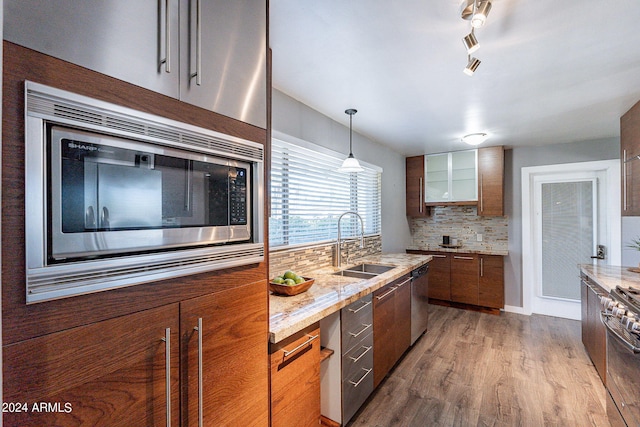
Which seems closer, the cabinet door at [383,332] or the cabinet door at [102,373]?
the cabinet door at [102,373]

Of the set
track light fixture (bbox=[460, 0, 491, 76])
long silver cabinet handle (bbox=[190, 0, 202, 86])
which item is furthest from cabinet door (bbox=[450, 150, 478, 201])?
long silver cabinet handle (bbox=[190, 0, 202, 86])

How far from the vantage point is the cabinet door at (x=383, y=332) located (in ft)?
7.38

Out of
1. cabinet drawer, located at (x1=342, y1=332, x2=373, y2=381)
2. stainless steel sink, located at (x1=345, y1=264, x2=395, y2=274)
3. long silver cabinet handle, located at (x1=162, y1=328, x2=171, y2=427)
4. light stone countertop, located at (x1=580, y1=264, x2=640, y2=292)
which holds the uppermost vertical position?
long silver cabinet handle, located at (x1=162, y1=328, x2=171, y2=427)

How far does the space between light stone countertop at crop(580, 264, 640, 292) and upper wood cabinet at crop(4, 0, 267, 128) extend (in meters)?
2.75

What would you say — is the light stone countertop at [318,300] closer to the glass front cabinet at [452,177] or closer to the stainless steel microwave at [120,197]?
the stainless steel microwave at [120,197]

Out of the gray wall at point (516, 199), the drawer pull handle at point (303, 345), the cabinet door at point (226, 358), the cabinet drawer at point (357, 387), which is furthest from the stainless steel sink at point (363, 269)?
the gray wall at point (516, 199)

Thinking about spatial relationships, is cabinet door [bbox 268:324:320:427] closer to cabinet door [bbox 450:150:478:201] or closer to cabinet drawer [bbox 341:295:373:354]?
cabinet drawer [bbox 341:295:373:354]

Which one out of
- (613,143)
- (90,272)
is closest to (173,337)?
(90,272)

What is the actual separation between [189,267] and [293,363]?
32.1 inches

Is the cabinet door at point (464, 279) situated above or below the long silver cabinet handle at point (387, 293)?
below

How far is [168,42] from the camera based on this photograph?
2.79 ft

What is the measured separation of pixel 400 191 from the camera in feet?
15.5

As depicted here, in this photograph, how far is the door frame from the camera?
141 inches

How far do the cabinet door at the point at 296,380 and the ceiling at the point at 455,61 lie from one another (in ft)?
5.20
